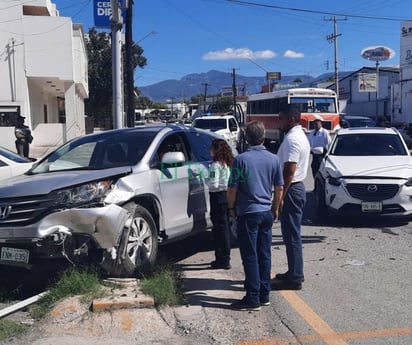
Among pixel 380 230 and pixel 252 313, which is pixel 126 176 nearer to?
pixel 252 313

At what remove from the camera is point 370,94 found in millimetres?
70000

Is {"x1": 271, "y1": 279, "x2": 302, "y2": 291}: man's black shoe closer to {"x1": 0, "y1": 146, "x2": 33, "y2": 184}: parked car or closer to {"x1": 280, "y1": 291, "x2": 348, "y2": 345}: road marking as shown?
{"x1": 280, "y1": 291, "x2": 348, "y2": 345}: road marking

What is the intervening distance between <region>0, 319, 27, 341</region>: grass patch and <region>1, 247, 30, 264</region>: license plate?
705 mm

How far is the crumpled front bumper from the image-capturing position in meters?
5.38

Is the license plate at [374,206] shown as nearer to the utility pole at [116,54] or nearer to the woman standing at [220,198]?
the woman standing at [220,198]

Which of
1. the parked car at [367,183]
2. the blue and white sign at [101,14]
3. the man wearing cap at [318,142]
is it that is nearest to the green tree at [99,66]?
the blue and white sign at [101,14]

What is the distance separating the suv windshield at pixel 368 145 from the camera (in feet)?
34.1

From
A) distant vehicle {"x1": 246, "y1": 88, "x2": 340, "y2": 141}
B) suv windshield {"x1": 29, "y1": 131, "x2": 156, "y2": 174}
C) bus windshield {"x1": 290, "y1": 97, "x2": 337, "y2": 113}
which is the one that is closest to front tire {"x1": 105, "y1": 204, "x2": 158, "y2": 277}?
suv windshield {"x1": 29, "y1": 131, "x2": 156, "y2": 174}

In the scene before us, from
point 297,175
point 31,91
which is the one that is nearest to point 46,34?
point 31,91

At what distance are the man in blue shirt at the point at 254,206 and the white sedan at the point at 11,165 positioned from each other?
6444 mm

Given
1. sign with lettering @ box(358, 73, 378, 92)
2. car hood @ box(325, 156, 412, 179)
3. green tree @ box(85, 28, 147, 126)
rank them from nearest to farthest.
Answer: car hood @ box(325, 156, 412, 179) → green tree @ box(85, 28, 147, 126) → sign with lettering @ box(358, 73, 378, 92)

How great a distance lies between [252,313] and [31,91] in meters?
27.5

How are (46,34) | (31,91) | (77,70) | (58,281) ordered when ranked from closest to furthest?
(58,281) → (46,34) → (31,91) → (77,70)

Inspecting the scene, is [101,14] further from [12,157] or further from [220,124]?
[220,124]
